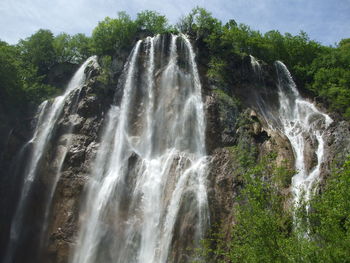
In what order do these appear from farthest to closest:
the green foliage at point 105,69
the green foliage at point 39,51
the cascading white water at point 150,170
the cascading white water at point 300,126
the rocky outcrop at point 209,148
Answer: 1. the green foliage at point 39,51
2. the green foliage at point 105,69
3. the rocky outcrop at point 209,148
4. the cascading white water at point 300,126
5. the cascading white water at point 150,170

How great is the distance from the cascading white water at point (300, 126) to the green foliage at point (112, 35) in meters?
15.8

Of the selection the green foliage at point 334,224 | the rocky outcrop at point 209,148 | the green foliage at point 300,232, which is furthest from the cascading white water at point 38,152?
the green foliage at point 334,224

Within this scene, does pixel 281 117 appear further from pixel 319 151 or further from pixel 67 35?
pixel 67 35

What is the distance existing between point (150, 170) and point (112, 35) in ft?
63.5

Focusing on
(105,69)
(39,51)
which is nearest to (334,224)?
(105,69)

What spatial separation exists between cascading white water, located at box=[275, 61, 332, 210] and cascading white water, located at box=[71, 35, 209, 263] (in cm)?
614

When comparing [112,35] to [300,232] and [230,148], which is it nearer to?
[230,148]

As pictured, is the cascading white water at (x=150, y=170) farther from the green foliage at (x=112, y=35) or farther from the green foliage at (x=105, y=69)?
the green foliage at (x=112, y=35)

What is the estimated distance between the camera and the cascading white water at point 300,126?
20853mm

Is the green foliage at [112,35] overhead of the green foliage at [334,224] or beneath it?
overhead

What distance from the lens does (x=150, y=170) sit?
23250mm

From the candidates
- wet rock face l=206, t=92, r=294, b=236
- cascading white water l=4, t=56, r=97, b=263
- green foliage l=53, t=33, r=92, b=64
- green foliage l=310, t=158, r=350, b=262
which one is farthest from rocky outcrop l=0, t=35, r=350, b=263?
green foliage l=53, t=33, r=92, b=64

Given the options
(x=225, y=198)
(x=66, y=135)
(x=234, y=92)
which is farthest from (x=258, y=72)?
(x=66, y=135)

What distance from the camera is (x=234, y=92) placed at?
2977 cm
